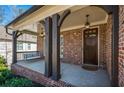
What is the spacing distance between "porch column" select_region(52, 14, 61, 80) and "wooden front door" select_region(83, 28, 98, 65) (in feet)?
9.59

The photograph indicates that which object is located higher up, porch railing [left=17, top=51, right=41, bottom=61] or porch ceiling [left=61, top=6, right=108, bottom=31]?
porch ceiling [left=61, top=6, right=108, bottom=31]

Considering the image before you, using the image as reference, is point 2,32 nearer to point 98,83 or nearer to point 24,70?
point 24,70

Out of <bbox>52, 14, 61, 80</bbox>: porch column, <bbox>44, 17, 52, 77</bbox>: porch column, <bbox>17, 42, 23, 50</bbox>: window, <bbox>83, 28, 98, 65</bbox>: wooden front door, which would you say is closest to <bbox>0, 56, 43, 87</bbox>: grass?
<bbox>44, 17, 52, 77</bbox>: porch column

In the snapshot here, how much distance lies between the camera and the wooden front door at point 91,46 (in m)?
7.33

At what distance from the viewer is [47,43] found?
5.40 m

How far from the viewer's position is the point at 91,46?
298 inches

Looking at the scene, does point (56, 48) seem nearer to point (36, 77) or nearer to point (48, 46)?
point (48, 46)

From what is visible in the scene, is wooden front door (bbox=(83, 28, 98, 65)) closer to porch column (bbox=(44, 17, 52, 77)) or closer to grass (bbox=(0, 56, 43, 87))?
porch column (bbox=(44, 17, 52, 77))

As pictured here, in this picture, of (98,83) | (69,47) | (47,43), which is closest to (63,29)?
(69,47)

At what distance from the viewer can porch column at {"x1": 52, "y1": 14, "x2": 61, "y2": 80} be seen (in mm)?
4844

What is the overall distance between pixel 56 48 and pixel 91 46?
3115 millimetres

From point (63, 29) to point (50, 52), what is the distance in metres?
4.21

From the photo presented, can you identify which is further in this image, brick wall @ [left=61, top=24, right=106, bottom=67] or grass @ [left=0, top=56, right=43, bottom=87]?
brick wall @ [left=61, top=24, right=106, bottom=67]

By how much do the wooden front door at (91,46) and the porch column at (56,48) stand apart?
2.92 m
